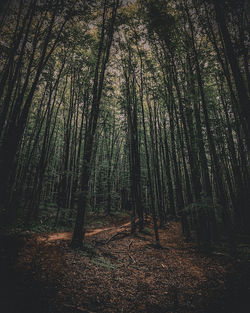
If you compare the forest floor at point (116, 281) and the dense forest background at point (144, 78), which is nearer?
the forest floor at point (116, 281)

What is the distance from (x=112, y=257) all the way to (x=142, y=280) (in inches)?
53.6

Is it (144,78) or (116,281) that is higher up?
(144,78)

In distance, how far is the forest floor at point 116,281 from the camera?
7.63ft

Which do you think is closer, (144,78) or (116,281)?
(116,281)

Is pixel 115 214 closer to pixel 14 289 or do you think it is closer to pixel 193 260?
pixel 193 260

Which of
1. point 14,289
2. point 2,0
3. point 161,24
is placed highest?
point 161,24

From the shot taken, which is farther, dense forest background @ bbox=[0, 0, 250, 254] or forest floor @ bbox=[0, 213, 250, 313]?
dense forest background @ bbox=[0, 0, 250, 254]

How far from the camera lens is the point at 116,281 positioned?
3.38 metres

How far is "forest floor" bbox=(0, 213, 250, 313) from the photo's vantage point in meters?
2.33

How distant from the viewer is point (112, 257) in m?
4.66

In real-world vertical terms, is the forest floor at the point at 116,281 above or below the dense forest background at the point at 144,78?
below

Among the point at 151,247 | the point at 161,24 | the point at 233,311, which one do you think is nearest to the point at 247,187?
the point at 151,247

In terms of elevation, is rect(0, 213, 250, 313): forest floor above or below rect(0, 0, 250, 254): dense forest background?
below

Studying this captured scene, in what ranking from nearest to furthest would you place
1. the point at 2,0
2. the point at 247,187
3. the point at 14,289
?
the point at 2,0 → the point at 14,289 → the point at 247,187
